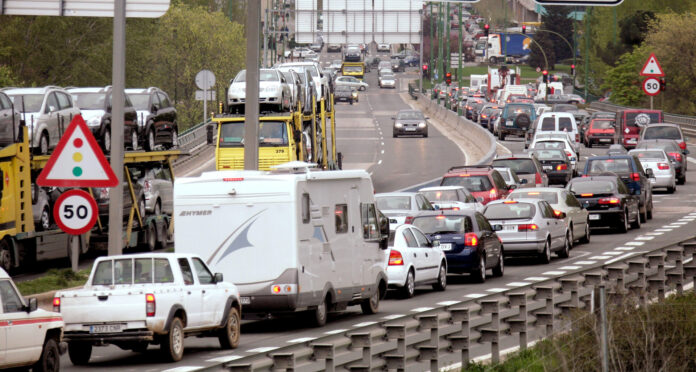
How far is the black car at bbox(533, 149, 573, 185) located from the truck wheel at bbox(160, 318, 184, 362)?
111 ft

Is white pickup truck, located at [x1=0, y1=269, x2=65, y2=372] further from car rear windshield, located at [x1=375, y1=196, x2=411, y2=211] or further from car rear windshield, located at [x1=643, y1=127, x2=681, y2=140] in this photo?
car rear windshield, located at [x1=643, y1=127, x2=681, y2=140]

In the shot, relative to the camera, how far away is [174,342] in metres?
16.4

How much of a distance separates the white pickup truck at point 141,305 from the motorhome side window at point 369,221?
16.1 feet

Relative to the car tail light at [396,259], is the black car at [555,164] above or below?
above

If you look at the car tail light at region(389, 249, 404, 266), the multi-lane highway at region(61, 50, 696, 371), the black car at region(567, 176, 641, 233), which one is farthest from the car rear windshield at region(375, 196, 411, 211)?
the car tail light at region(389, 249, 404, 266)

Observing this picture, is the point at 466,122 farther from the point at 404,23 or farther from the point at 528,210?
the point at 528,210

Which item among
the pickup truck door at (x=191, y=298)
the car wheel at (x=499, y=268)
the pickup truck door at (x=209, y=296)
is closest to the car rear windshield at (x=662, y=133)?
the car wheel at (x=499, y=268)

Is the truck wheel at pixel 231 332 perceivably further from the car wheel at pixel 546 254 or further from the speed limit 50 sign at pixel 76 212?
the car wheel at pixel 546 254

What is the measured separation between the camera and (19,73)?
8069 centimetres

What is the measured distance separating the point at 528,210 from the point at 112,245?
43.0ft

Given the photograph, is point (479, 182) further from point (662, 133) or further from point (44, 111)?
point (662, 133)

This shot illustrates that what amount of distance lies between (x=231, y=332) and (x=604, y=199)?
69.1 ft

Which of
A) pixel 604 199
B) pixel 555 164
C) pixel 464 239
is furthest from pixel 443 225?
pixel 555 164

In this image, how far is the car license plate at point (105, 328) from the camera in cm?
1606
